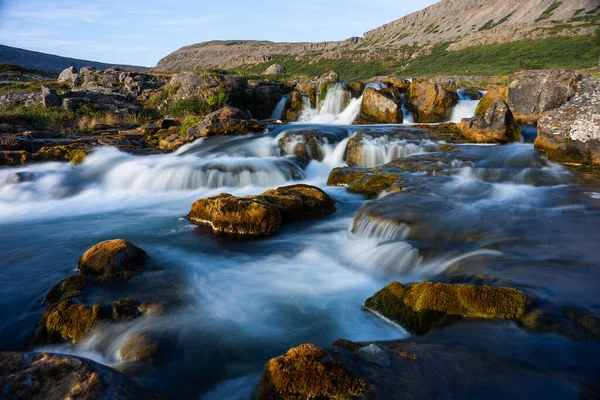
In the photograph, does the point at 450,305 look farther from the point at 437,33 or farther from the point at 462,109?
the point at 437,33

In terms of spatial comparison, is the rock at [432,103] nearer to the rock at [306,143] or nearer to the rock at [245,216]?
the rock at [306,143]

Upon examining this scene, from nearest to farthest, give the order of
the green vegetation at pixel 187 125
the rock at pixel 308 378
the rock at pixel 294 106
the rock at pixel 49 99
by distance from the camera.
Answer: the rock at pixel 308 378 → the green vegetation at pixel 187 125 → the rock at pixel 49 99 → the rock at pixel 294 106

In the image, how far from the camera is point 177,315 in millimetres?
4867

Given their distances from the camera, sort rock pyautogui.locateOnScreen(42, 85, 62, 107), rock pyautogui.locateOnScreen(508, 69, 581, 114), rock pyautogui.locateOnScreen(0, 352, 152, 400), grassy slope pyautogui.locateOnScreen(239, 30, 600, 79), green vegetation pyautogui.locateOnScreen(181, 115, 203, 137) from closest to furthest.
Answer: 1. rock pyautogui.locateOnScreen(0, 352, 152, 400)
2. rock pyautogui.locateOnScreen(508, 69, 581, 114)
3. green vegetation pyautogui.locateOnScreen(181, 115, 203, 137)
4. rock pyautogui.locateOnScreen(42, 85, 62, 107)
5. grassy slope pyautogui.locateOnScreen(239, 30, 600, 79)

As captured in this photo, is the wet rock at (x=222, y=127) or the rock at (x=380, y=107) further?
the rock at (x=380, y=107)

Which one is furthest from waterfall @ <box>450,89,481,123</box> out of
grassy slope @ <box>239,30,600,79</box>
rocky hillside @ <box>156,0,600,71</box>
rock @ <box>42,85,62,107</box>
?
rocky hillside @ <box>156,0,600,71</box>

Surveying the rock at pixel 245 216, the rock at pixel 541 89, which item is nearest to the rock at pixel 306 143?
the rock at pixel 245 216

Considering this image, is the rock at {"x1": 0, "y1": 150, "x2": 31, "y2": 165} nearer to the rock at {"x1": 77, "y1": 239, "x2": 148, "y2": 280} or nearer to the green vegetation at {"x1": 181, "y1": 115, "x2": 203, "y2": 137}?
the green vegetation at {"x1": 181, "y1": 115, "x2": 203, "y2": 137}

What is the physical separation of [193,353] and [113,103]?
23.4m

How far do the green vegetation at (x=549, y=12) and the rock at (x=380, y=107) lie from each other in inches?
3365

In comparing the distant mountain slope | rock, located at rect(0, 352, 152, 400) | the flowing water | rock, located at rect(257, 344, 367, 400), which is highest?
the distant mountain slope

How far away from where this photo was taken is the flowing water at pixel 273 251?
4340mm

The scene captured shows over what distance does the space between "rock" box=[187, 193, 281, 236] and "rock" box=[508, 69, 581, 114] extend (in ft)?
47.4

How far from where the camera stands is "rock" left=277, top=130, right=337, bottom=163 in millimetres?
14805
